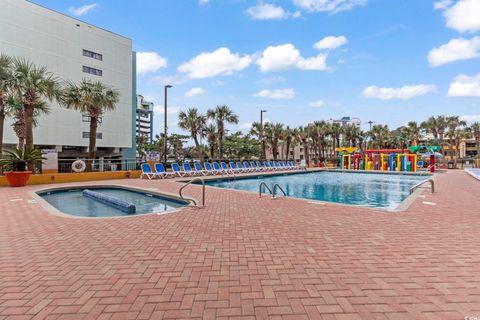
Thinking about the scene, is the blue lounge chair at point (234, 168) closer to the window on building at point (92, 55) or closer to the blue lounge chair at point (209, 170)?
the blue lounge chair at point (209, 170)

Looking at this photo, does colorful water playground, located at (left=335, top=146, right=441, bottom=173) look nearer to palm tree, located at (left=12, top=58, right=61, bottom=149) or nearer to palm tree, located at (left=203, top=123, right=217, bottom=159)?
palm tree, located at (left=203, top=123, right=217, bottom=159)

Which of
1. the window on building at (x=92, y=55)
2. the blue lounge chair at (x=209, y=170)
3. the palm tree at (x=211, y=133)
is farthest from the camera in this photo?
the window on building at (x=92, y=55)

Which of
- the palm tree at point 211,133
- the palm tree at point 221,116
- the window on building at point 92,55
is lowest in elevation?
the palm tree at point 211,133

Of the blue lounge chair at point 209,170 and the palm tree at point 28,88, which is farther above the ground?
the palm tree at point 28,88

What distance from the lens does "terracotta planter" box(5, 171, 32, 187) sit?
11547 mm

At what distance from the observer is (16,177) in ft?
38.1

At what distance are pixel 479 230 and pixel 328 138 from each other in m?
48.8

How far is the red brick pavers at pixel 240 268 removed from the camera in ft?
7.88

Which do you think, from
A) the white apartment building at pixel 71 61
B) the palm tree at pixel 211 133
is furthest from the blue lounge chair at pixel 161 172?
the white apartment building at pixel 71 61

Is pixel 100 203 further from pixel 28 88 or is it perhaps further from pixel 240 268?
pixel 28 88

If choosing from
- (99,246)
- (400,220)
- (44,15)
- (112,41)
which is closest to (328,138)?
(112,41)

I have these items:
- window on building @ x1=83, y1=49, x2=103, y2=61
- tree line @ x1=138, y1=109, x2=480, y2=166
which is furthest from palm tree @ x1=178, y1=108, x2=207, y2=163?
window on building @ x1=83, y1=49, x2=103, y2=61

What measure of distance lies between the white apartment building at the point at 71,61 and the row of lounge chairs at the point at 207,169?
20441 millimetres

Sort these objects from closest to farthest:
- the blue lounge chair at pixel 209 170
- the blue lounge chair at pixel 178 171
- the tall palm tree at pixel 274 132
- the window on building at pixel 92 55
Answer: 1. the blue lounge chair at pixel 178 171
2. the blue lounge chair at pixel 209 170
3. the window on building at pixel 92 55
4. the tall palm tree at pixel 274 132
